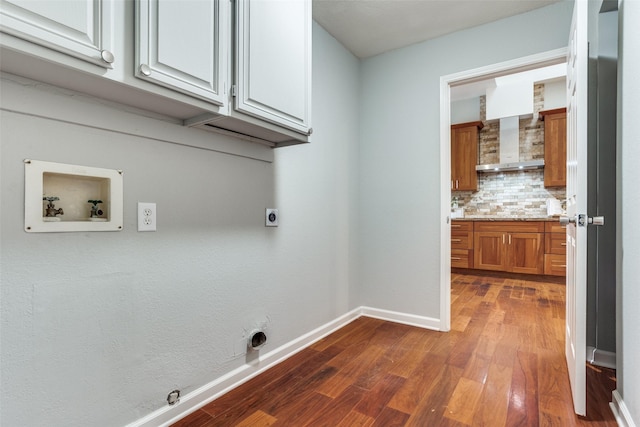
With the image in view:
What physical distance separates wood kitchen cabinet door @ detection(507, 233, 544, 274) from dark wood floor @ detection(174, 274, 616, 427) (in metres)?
1.90

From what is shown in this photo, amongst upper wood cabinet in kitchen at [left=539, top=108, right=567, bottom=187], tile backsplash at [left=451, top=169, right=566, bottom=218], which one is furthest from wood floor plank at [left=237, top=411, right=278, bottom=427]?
upper wood cabinet in kitchen at [left=539, top=108, right=567, bottom=187]

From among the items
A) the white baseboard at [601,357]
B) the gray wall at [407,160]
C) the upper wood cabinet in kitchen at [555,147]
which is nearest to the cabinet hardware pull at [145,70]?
the gray wall at [407,160]

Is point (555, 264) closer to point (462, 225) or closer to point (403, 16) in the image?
point (462, 225)

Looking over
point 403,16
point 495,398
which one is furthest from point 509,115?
point 495,398

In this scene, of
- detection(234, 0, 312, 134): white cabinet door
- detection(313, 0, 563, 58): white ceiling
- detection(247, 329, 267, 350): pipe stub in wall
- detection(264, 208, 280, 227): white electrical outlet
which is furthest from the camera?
detection(313, 0, 563, 58): white ceiling

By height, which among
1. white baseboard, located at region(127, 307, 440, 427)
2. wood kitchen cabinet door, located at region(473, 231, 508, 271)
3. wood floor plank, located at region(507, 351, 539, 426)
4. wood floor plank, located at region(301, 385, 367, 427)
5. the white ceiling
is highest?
the white ceiling

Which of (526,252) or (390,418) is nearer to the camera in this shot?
(390,418)

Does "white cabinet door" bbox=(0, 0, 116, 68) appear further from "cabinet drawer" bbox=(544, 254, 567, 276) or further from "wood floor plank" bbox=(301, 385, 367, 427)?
"cabinet drawer" bbox=(544, 254, 567, 276)

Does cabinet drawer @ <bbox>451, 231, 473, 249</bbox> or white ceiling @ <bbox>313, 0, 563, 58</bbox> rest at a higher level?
white ceiling @ <bbox>313, 0, 563, 58</bbox>

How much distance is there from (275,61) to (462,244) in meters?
4.36

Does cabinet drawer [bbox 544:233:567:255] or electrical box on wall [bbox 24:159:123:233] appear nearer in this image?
electrical box on wall [bbox 24:159:123:233]

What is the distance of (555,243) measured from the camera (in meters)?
4.33

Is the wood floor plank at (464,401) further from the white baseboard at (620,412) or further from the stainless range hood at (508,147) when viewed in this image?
the stainless range hood at (508,147)

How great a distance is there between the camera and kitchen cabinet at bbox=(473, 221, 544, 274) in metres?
4.43
